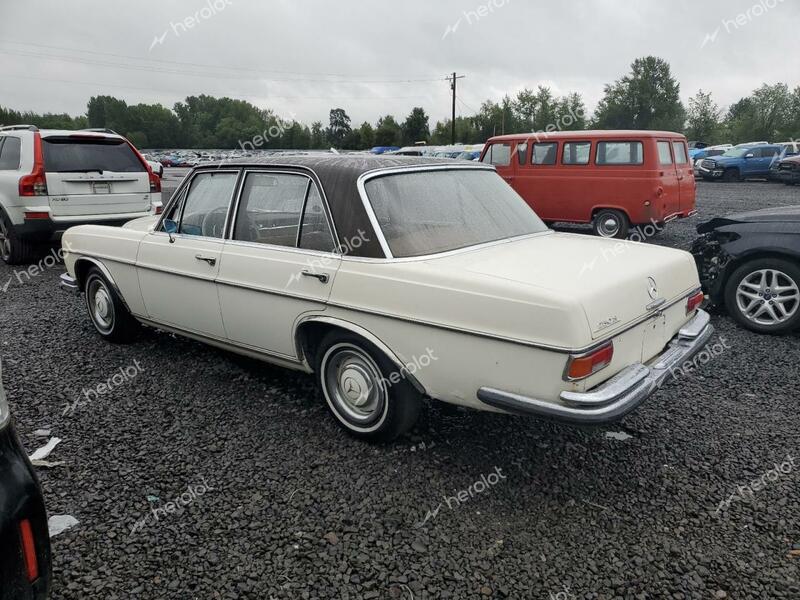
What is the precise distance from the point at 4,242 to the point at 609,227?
9.91 m

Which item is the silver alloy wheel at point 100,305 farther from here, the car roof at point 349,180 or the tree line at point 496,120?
the tree line at point 496,120

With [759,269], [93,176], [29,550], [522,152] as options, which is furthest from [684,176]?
[29,550]

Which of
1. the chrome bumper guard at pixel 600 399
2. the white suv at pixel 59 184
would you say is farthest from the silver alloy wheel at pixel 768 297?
the white suv at pixel 59 184

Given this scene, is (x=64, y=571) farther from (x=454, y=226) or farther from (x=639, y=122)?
(x=639, y=122)

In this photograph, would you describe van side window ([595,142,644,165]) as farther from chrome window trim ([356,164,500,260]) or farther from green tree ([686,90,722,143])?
green tree ([686,90,722,143])

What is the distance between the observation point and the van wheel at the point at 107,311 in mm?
4852

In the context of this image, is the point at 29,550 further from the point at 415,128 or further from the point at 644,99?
the point at 644,99

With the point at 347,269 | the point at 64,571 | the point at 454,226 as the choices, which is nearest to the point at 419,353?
the point at 347,269

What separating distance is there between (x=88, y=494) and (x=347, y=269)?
176cm

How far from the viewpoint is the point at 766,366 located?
4535mm

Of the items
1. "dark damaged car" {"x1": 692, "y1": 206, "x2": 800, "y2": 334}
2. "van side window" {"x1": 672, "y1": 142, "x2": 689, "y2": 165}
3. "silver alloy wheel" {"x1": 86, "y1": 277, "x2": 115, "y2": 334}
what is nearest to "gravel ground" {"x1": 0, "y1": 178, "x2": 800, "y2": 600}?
"silver alloy wheel" {"x1": 86, "y1": 277, "x2": 115, "y2": 334}

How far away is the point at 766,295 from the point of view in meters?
5.28

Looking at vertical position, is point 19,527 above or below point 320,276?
below

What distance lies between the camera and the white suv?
7.66 meters
